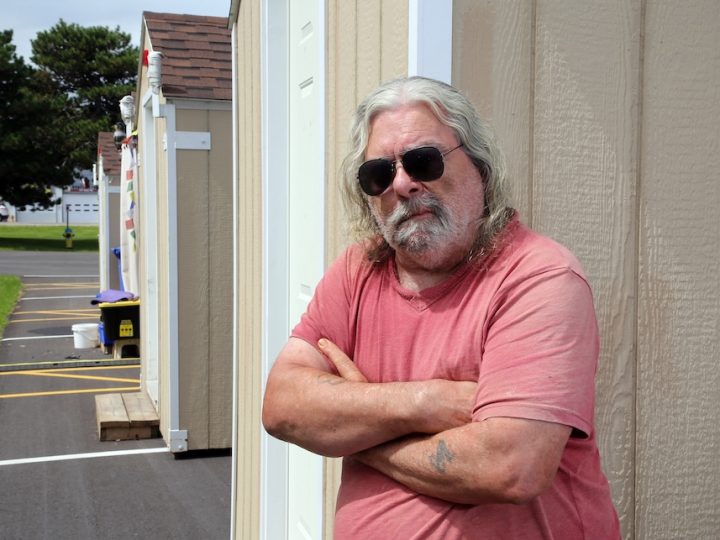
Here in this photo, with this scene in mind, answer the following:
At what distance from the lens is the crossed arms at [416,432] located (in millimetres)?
1439

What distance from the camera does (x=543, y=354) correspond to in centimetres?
147

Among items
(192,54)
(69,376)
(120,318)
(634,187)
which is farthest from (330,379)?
(120,318)

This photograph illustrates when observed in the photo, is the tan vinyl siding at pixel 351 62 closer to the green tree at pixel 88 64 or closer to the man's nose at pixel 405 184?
the man's nose at pixel 405 184

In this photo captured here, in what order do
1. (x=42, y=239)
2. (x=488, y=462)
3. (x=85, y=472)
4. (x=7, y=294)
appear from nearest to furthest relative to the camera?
(x=488, y=462), (x=85, y=472), (x=7, y=294), (x=42, y=239)

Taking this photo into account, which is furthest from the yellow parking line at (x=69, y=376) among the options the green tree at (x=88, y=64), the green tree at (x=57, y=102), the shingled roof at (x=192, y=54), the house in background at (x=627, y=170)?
the green tree at (x=88, y=64)

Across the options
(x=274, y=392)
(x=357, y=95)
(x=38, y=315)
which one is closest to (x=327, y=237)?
(x=357, y=95)

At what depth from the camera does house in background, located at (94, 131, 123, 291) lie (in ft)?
53.9

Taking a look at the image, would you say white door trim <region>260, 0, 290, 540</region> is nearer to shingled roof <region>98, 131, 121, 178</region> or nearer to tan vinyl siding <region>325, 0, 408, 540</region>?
tan vinyl siding <region>325, 0, 408, 540</region>

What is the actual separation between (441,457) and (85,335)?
1199 cm

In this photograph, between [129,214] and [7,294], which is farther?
[7,294]

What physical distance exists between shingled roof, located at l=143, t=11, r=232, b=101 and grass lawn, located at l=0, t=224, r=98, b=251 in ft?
101

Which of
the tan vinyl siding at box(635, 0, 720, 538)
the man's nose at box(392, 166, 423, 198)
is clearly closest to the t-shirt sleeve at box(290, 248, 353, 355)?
the man's nose at box(392, 166, 423, 198)

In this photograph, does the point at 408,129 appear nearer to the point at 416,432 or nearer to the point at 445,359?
the point at 445,359

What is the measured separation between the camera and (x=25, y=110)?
38094 mm
